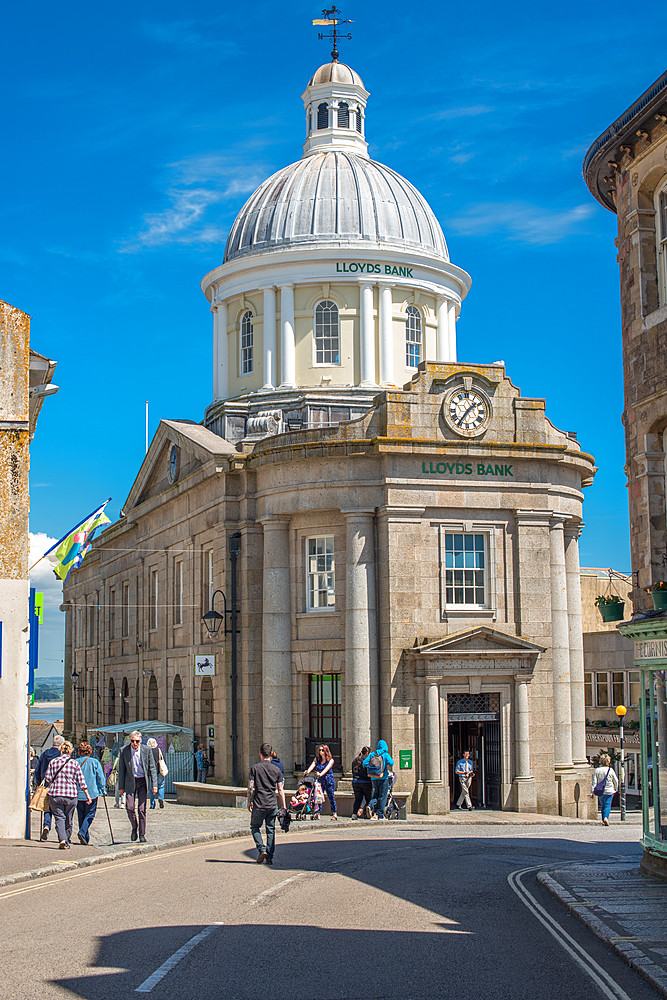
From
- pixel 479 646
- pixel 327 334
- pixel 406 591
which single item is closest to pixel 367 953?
pixel 406 591

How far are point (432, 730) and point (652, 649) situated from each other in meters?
13.7

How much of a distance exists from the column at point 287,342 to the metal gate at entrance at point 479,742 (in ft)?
44.1

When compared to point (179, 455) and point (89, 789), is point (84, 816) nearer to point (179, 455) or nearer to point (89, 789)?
point (89, 789)

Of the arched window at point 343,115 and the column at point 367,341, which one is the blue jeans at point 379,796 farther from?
the arched window at point 343,115

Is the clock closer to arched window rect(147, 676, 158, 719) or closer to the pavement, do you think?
the pavement

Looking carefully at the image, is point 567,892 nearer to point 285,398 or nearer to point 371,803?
point 371,803

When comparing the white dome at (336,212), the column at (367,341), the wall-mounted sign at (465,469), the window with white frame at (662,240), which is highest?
the white dome at (336,212)

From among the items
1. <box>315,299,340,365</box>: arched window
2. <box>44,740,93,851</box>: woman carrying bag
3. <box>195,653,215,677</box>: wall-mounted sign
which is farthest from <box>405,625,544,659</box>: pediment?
<box>315,299,340,365</box>: arched window

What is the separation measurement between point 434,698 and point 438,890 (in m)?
15.0

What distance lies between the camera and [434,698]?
29031mm

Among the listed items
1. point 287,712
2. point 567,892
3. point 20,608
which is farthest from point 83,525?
point 567,892

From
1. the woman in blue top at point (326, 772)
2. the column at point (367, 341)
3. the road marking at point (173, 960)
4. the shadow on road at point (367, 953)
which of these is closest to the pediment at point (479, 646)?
the woman in blue top at point (326, 772)

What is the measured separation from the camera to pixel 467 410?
101ft

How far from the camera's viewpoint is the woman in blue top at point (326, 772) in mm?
A: 25703
